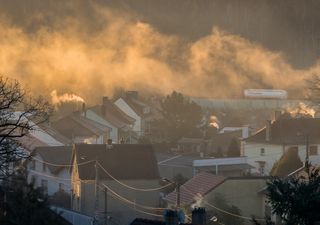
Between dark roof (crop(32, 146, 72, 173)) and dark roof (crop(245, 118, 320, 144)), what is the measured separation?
1337cm

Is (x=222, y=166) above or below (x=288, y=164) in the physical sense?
below

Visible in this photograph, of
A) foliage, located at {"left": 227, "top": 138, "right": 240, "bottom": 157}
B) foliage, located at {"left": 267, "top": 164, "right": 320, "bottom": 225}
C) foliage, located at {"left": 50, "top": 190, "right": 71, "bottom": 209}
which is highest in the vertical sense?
foliage, located at {"left": 227, "top": 138, "right": 240, "bottom": 157}

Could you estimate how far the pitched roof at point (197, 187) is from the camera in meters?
30.3

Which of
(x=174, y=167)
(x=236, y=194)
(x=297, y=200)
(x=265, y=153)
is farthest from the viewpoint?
(x=265, y=153)

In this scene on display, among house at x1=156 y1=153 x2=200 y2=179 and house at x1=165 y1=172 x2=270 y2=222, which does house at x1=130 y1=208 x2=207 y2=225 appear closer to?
house at x1=165 y1=172 x2=270 y2=222

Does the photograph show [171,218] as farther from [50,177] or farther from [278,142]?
[278,142]

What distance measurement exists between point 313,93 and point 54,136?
65.6 ft

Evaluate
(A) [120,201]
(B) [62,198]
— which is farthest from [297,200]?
(B) [62,198]

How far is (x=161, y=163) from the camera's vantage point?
45.3 m

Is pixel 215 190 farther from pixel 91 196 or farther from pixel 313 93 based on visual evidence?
pixel 313 93

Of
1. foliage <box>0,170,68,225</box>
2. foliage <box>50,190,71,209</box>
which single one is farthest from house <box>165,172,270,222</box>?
foliage <box>0,170,68,225</box>

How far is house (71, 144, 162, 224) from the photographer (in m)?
34.1

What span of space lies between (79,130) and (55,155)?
13383 millimetres

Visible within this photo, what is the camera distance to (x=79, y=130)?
2199 inches
